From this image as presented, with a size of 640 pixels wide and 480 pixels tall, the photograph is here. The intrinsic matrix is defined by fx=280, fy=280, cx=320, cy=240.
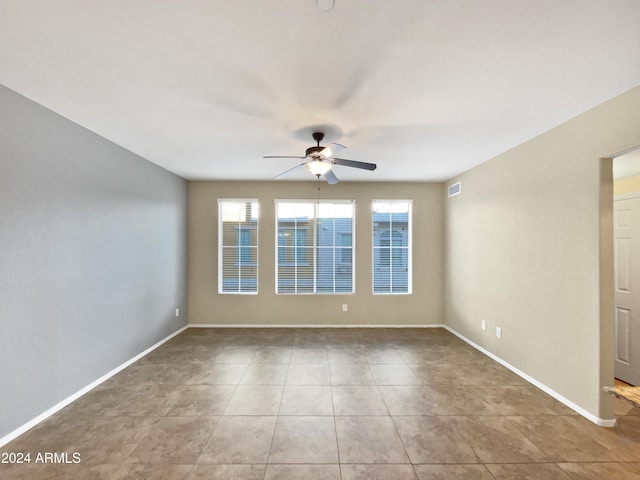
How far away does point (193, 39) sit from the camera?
5.41 ft

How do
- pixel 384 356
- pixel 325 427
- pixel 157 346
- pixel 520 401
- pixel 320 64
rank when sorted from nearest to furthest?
pixel 320 64
pixel 325 427
pixel 520 401
pixel 384 356
pixel 157 346

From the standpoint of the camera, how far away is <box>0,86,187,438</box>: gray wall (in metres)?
2.21

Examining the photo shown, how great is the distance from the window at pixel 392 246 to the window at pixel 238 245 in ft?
7.55

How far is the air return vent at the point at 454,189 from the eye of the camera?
4.73 m

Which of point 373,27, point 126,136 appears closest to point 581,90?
point 373,27

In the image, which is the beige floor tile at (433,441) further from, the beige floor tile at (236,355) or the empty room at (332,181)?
the beige floor tile at (236,355)

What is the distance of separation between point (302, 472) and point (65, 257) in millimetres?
2806

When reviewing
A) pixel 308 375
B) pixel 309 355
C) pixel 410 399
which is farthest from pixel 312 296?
pixel 410 399

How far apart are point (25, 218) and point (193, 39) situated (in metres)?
2.06

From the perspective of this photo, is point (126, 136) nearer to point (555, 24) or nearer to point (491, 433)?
point (555, 24)

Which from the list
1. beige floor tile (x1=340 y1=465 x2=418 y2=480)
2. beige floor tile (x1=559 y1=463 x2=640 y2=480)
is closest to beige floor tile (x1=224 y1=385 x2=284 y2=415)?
beige floor tile (x1=340 y1=465 x2=418 y2=480)

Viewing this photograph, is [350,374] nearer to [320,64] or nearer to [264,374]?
[264,374]

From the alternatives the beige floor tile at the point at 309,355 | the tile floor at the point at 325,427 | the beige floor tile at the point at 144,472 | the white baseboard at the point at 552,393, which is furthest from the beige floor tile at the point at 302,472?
the white baseboard at the point at 552,393

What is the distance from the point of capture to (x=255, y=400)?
9.15 feet
